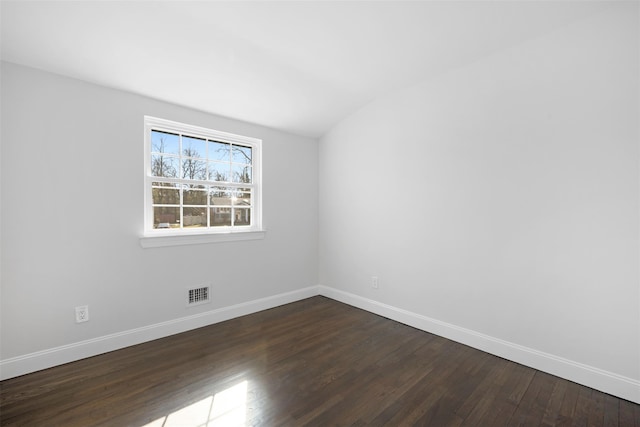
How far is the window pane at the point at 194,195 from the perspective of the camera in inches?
116

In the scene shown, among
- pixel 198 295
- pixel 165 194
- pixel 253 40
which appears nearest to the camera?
pixel 253 40

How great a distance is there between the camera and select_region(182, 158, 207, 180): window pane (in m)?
2.96

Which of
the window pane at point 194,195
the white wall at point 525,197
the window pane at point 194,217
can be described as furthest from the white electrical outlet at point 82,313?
the white wall at point 525,197

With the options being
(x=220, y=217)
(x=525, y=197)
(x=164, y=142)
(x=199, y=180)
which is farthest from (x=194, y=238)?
(x=525, y=197)

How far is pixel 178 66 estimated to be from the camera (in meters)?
2.34

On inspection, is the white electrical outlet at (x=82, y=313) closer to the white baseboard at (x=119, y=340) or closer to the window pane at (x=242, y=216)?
the white baseboard at (x=119, y=340)

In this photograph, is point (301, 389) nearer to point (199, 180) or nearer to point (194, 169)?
point (199, 180)

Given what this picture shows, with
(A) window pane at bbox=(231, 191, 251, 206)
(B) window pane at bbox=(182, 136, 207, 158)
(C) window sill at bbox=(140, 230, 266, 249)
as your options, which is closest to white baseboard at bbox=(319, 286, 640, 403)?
(C) window sill at bbox=(140, 230, 266, 249)

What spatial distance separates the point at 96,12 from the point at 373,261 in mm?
3261

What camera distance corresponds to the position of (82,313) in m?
2.31

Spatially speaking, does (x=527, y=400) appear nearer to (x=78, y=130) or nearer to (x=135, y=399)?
(x=135, y=399)

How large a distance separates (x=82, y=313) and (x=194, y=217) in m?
1.22

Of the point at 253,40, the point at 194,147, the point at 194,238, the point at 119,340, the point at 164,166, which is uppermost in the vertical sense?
the point at 253,40

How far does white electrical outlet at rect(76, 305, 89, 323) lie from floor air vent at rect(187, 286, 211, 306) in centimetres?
81
